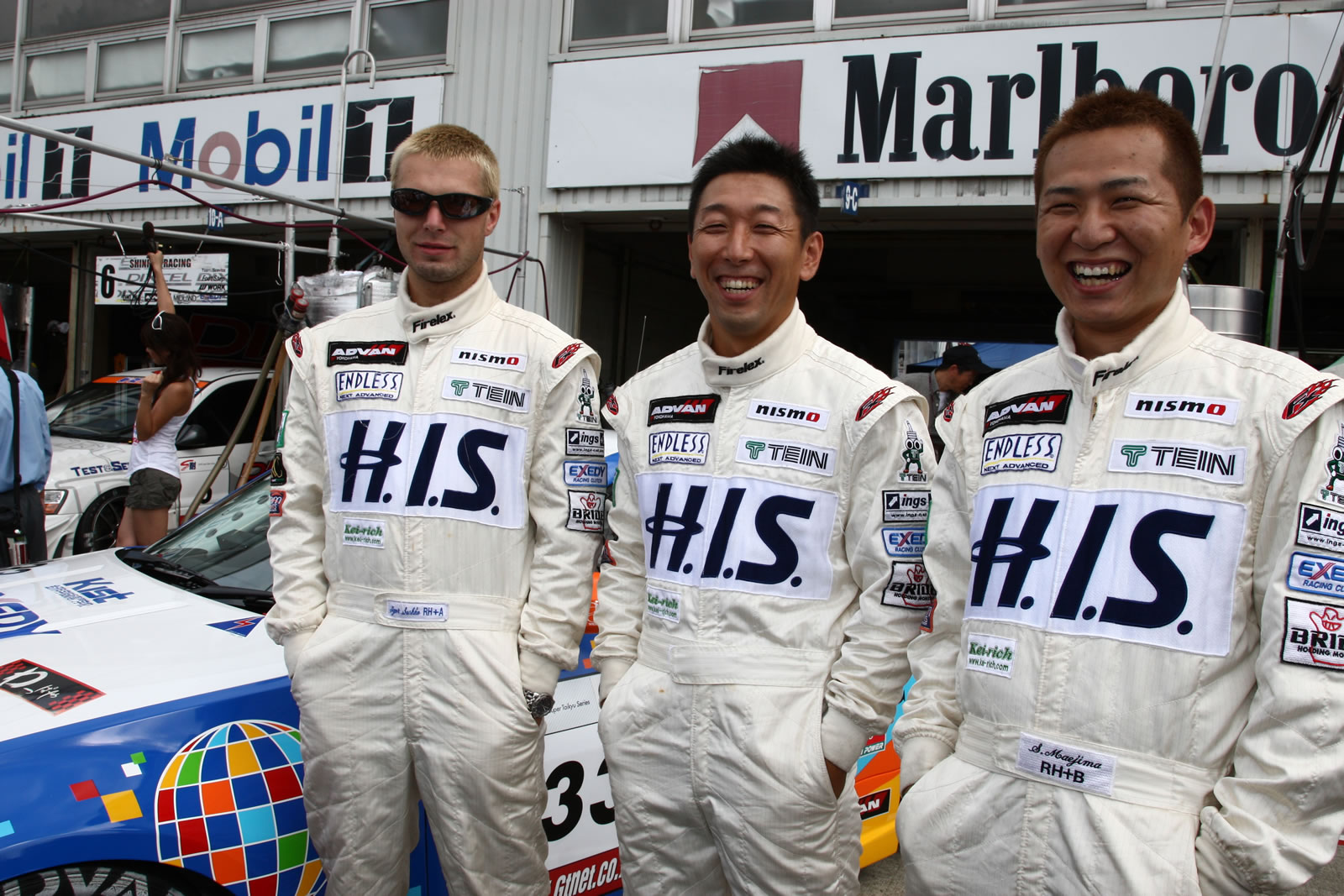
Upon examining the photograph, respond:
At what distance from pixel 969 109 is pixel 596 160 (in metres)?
2.88

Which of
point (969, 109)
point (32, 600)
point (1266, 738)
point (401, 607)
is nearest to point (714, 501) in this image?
point (401, 607)

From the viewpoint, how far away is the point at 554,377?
2260mm

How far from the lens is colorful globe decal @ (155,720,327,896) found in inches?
80.5

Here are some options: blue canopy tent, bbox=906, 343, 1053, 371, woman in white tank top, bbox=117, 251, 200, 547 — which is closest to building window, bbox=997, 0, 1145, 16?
blue canopy tent, bbox=906, 343, 1053, 371

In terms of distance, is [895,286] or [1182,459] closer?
[1182,459]

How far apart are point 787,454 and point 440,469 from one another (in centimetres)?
81

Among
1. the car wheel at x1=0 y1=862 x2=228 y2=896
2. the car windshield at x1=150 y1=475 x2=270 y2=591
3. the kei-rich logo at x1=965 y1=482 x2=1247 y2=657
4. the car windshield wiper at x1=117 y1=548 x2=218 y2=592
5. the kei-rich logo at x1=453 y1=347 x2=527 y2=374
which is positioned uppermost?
the kei-rich logo at x1=453 y1=347 x2=527 y2=374

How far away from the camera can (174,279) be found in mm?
7523

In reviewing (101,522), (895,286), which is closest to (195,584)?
(101,522)

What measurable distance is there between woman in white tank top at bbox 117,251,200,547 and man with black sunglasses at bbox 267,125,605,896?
4031mm

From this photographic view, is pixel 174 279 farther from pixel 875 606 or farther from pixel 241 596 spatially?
pixel 875 606

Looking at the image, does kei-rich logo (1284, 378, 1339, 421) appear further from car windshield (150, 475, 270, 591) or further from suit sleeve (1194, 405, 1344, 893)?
car windshield (150, 475, 270, 591)

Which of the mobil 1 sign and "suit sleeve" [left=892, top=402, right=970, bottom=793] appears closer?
"suit sleeve" [left=892, top=402, right=970, bottom=793]

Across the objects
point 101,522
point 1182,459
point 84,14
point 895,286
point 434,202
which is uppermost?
point 84,14
